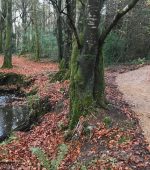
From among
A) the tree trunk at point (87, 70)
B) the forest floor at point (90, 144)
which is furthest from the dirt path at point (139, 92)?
the tree trunk at point (87, 70)

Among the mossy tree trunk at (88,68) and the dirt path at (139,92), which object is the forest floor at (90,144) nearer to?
the dirt path at (139,92)

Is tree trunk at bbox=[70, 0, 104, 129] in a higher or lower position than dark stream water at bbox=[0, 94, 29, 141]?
higher

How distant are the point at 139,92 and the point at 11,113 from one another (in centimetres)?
553

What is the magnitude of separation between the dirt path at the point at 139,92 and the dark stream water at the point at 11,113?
4.25 metres

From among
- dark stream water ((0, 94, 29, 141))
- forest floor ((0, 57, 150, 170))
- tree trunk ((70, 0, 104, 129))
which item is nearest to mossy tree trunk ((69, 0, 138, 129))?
tree trunk ((70, 0, 104, 129))

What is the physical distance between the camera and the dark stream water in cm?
1338

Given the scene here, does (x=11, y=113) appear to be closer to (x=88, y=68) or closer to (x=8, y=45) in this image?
(x=88, y=68)

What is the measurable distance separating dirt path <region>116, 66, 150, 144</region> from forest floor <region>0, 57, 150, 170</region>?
0.27 m

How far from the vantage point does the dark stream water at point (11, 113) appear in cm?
1338

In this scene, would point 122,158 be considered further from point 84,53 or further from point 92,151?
point 84,53

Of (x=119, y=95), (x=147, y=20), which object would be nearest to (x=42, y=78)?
(x=119, y=95)

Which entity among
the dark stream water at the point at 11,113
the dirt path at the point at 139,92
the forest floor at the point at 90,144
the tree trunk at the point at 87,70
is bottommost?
the dark stream water at the point at 11,113

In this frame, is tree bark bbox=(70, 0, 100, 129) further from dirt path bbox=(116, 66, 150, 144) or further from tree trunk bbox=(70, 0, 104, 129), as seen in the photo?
dirt path bbox=(116, 66, 150, 144)

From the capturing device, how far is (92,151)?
28.6 feet
